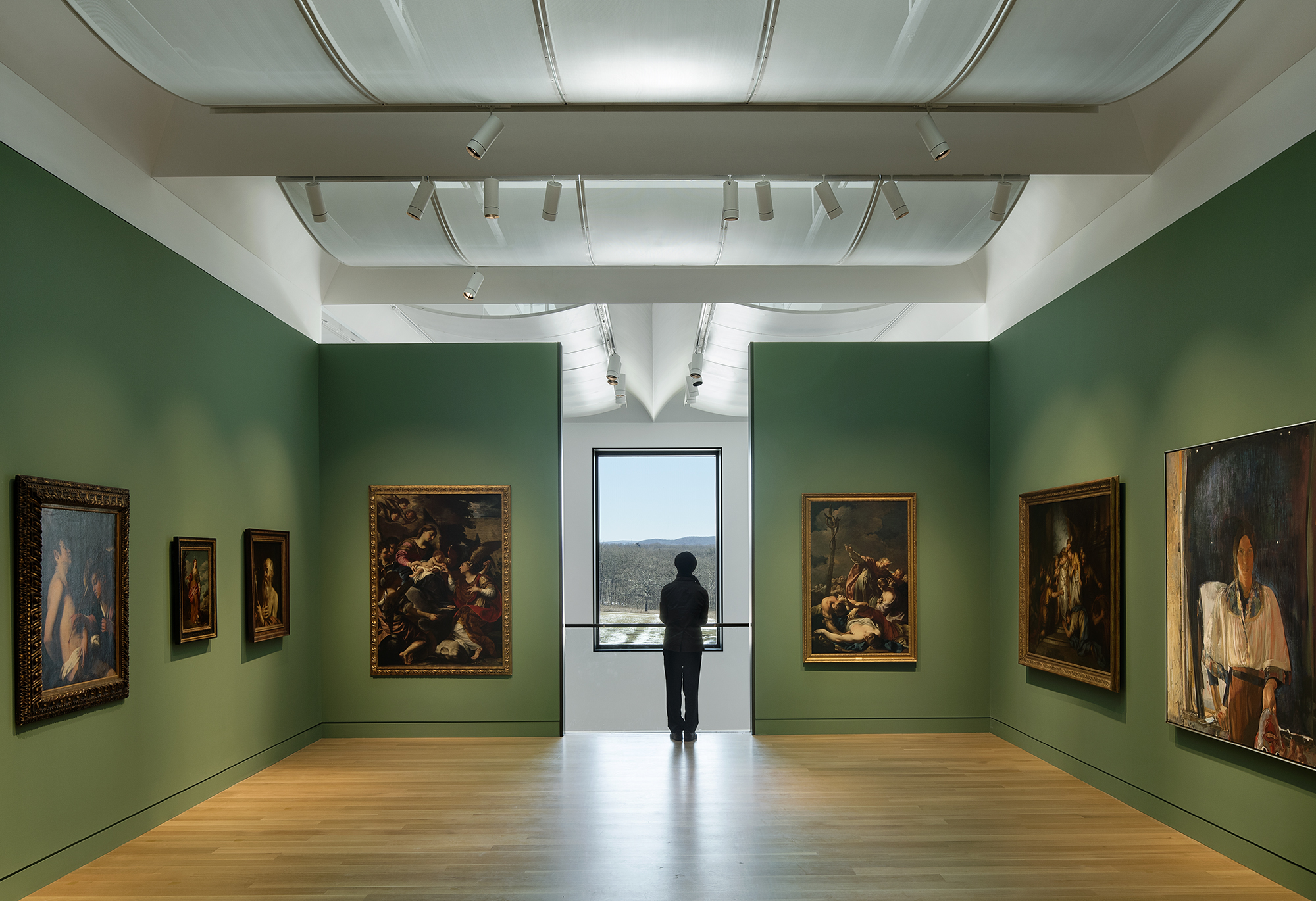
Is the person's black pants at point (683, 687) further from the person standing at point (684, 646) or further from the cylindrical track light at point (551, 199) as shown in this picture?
the cylindrical track light at point (551, 199)

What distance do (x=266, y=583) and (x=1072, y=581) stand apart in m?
7.72

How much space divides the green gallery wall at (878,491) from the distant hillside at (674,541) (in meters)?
8.40

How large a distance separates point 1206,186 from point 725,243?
4031 millimetres

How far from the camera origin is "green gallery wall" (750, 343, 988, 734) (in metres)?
11.1

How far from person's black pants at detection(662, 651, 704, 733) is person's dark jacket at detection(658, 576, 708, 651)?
0.10 meters

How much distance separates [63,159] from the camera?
6477 millimetres

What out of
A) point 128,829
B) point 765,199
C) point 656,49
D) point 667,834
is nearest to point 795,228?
point 765,199

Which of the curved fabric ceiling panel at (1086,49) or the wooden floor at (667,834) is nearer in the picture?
the curved fabric ceiling panel at (1086,49)

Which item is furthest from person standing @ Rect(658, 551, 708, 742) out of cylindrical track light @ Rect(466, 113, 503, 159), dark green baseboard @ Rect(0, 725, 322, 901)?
cylindrical track light @ Rect(466, 113, 503, 159)

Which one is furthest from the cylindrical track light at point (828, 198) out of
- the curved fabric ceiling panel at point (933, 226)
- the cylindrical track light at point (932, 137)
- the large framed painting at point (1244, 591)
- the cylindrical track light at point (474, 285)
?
the cylindrical track light at point (474, 285)

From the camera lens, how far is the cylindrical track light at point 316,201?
8.05m

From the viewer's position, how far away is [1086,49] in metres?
5.95

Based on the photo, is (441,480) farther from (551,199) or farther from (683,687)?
(551,199)

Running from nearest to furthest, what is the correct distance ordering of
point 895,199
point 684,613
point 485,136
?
point 485,136 → point 895,199 → point 684,613
